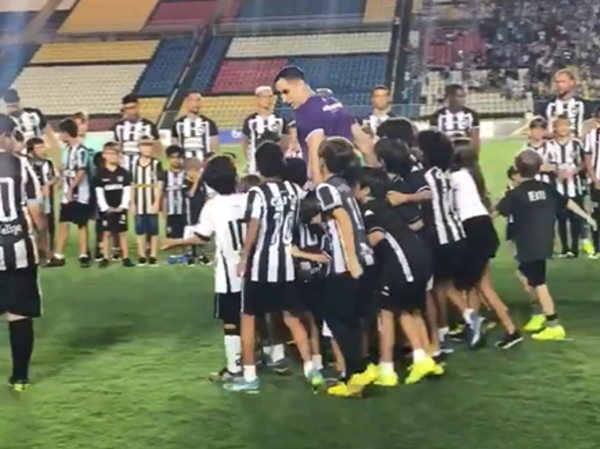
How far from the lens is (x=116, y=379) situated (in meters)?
6.21

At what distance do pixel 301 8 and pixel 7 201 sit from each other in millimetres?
32673

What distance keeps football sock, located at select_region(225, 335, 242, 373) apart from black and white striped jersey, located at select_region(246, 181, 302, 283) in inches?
17.9

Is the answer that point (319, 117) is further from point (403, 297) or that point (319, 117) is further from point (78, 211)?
point (78, 211)

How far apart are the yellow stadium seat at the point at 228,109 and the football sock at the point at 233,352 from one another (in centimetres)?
2474

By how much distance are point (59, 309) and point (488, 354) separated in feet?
12.1

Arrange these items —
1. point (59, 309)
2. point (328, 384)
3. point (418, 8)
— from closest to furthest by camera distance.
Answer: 1. point (328, 384)
2. point (59, 309)
3. point (418, 8)

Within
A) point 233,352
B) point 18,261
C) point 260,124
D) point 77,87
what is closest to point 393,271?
point 233,352

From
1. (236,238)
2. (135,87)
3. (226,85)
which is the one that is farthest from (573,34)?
(236,238)

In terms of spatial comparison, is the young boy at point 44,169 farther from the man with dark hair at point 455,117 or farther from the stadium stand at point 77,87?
the stadium stand at point 77,87

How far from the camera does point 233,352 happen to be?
20.0ft

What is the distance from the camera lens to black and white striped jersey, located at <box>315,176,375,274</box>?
5617 mm

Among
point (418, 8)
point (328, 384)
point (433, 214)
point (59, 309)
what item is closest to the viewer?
point (328, 384)

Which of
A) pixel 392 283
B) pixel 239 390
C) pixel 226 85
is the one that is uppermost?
pixel 226 85

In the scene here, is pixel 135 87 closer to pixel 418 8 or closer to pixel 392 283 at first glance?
pixel 418 8
